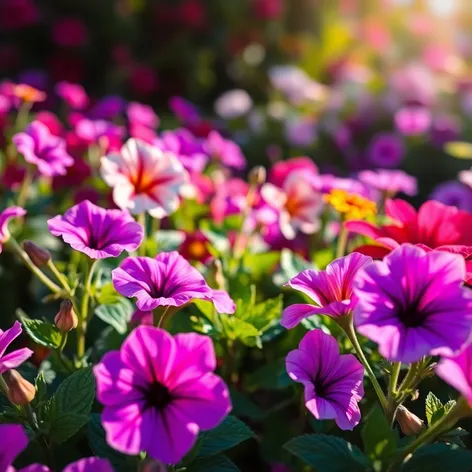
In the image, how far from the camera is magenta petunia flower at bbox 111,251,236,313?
778 mm

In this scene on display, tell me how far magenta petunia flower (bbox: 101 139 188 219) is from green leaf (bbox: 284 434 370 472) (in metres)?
0.50

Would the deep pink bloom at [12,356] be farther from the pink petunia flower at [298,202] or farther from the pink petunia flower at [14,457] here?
the pink petunia flower at [298,202]

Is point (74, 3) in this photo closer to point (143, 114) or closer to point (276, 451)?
point (143, 114)

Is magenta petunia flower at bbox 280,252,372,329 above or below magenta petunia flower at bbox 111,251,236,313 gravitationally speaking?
above

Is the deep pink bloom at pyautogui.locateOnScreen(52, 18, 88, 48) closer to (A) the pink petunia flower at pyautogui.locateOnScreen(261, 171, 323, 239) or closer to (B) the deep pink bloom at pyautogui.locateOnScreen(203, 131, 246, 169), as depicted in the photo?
(B) the deep pink bloom at pyautogui.locateOnScreen(203, 131, 246, 169)

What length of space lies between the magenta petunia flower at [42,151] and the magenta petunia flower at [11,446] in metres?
0.71

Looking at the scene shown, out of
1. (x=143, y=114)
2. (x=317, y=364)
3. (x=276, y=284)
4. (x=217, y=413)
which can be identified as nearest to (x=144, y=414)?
(x=217, y=413)

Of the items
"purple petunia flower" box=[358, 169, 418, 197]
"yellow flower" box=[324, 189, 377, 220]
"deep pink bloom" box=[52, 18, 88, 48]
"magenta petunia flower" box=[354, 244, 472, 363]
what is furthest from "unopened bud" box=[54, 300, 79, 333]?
"deep pink bloom" box=[52, 18, 88, 48]

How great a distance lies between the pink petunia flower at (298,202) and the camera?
137 centimetres

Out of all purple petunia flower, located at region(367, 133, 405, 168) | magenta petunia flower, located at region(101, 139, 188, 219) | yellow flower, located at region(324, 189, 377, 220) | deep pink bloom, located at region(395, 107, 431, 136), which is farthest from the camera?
deep pink bloom, located at region(395, 107, 431, 136)

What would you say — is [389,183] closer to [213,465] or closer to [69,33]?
[213,465]

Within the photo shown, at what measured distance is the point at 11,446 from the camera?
65 cm

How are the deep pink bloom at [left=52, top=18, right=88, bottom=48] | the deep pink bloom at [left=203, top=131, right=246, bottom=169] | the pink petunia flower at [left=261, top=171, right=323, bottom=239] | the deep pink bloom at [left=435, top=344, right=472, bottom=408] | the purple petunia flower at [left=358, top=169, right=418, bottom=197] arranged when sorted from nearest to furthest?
1. the deep pink bloom at [left=435, top=344, right=472, bottom=408]
2. the pink petunia flower at [left=261, top=171, right=323, bottom=239]
3. the purple petunia flower at [left=358, top=169, right=418, bottom=197]
4. the deep pink bloom at [left=203, top=131, right=246, bottom=169]
5. the deep pink bloom at [left=52, top=18, right=88, bottom=48]

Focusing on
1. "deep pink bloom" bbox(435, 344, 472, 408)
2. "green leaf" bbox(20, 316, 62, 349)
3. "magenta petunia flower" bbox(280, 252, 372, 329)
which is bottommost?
"green leaf" bbox(20, 316, 62, 349)
